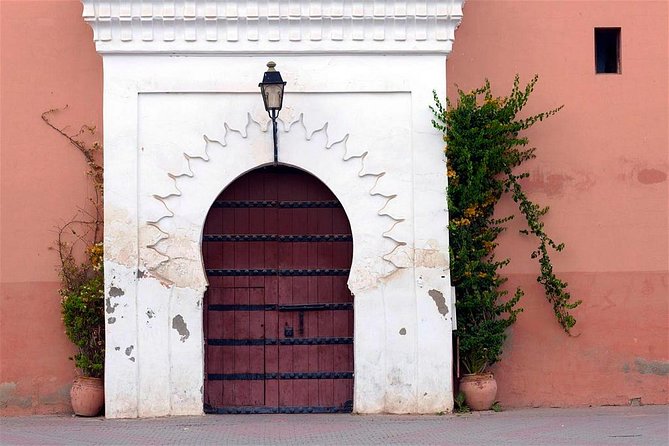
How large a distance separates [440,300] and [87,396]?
3.60m

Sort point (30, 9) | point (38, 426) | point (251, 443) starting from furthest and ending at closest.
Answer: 1. point (30, 9)
2. point (38, 426)
3. point (251, 443)

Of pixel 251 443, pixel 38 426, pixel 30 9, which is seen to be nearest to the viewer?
pixel 251 443

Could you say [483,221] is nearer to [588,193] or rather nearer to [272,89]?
[588,193]

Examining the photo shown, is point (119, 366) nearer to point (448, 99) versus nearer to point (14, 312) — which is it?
point (14, 312)

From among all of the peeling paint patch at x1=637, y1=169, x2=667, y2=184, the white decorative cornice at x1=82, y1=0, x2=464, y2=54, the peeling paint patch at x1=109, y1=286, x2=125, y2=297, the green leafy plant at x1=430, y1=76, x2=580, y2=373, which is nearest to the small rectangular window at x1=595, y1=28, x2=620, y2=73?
the green leafy plant at x1=430, y1=76, x2=580, y2=373

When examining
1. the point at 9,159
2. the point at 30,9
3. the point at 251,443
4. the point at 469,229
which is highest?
the point at 30,9

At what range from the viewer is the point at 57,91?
35.4ft

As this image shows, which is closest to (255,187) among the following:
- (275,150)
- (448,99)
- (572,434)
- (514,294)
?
(275,150)

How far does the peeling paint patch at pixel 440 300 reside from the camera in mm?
10508

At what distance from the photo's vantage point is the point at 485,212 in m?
10.8

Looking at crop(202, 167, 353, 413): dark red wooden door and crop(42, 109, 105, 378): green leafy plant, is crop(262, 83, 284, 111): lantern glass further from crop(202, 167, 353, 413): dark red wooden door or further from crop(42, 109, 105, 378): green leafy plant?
crop(42, 109, 105, 378): green leafy plant

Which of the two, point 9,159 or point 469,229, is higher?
point 9,159

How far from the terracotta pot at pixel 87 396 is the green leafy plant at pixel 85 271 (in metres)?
0.10

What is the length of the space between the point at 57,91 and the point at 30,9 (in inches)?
34.6
